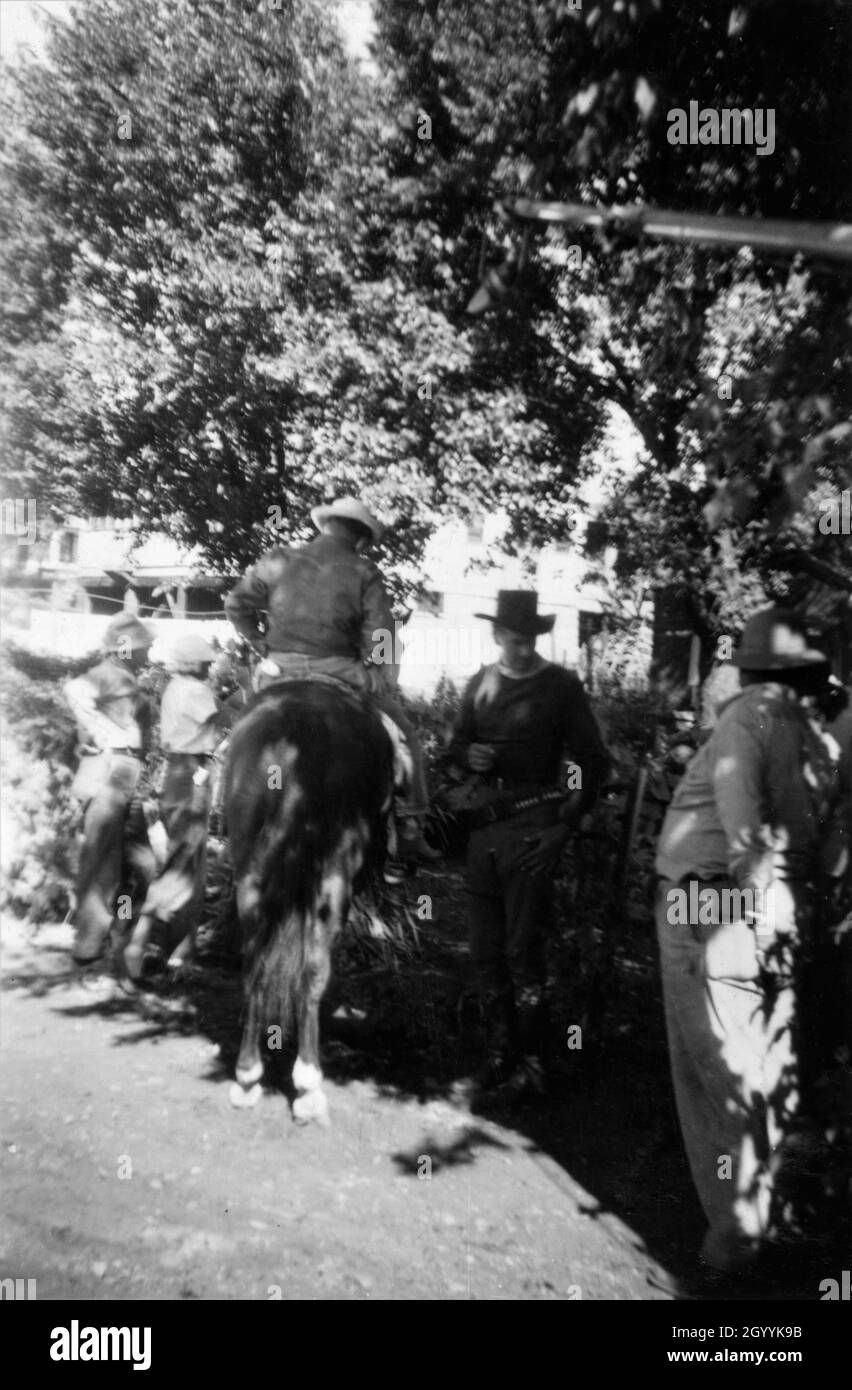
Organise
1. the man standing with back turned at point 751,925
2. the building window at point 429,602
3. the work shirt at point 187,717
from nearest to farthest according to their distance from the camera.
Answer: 1. the man standing with back turned at point 751,925
2. the work shirt at point 187,717
3. the building window at point 429,602

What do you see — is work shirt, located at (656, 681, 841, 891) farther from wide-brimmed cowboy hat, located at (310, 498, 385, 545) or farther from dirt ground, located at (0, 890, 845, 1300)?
wide-brimmed cowboy hat, located at (310, 498, 385, 545)

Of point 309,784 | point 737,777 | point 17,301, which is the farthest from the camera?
point 17,301

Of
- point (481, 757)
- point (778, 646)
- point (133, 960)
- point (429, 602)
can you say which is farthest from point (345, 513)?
point (429, 602)

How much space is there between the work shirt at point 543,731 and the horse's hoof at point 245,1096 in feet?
5.39

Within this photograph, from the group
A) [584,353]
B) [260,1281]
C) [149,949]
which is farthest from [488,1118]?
[584,353]

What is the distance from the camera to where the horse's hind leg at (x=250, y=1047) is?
458 centimetres

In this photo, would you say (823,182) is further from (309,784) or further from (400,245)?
(400,245)

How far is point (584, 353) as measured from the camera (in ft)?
33.2

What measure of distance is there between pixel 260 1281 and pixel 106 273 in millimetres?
12474

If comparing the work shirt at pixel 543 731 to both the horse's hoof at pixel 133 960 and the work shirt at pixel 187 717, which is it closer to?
the work shirt at pixel 187 717

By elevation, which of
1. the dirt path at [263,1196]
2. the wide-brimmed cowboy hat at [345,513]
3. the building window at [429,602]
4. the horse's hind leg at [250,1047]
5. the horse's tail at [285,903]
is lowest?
the dirt path at [263,1196]

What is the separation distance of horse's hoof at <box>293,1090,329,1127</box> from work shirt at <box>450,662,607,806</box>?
152 cm

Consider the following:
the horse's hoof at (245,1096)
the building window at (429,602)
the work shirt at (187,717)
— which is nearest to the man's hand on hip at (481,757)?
the horse's hoof at (245,1096)

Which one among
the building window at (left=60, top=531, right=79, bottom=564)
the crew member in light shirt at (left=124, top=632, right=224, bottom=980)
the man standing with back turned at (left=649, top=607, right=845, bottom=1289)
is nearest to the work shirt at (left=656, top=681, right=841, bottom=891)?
the man standing with back turned at (left=649, top=607, right=845, bottom=1289)
